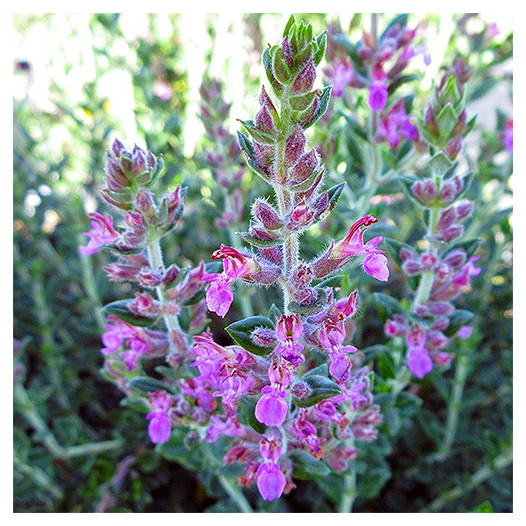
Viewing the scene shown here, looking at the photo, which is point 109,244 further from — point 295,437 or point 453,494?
point 453,494

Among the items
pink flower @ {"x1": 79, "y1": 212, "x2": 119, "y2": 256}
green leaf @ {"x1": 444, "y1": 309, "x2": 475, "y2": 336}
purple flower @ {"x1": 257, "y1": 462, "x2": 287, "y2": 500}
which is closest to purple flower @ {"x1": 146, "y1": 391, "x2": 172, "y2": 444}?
purple flower @ {"x1": 257, "y1": 462, "x2": 287, "y2": 500}

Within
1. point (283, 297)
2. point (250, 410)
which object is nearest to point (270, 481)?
point (250, 410)

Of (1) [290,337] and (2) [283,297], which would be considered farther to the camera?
(2) [283,297]

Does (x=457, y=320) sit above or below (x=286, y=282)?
below

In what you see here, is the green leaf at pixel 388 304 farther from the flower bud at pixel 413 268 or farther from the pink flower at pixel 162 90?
the pink flower at pixel 162 90

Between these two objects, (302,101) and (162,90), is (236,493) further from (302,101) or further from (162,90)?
(162,90)

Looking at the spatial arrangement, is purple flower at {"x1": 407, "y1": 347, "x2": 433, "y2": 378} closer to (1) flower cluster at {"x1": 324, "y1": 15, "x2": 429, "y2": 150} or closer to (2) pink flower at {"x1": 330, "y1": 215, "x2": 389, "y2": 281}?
(2) pink flower at {"x1": 330, "y1": 215, "x2": 389, "y2": 281}

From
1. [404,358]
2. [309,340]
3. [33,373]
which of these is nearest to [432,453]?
[404,358]
